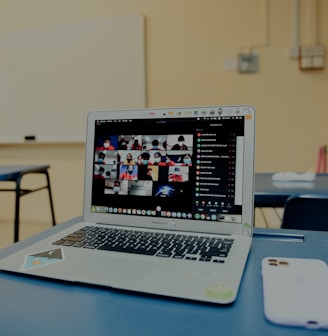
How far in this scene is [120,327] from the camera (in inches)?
15.6

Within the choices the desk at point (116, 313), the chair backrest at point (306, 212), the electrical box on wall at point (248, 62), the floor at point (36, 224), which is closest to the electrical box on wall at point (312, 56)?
the electrical box on wall at point (248, 62)

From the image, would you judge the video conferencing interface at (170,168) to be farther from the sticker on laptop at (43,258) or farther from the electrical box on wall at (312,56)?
the electrical box on wall at (312,56)

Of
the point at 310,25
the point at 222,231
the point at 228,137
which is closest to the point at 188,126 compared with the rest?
the point at 228,137

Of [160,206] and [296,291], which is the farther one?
[160,206]

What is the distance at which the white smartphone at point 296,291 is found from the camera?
0.39 meters

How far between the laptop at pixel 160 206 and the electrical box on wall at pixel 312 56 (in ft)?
7.00

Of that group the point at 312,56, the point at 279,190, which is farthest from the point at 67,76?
the point at 279,190

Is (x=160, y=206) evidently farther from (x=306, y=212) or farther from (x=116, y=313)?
(x=306, y=212)

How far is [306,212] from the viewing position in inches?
43.7

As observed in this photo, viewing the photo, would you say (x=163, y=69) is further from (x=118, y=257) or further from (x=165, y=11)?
(x=118, y=257)

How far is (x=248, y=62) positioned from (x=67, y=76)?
161 cm

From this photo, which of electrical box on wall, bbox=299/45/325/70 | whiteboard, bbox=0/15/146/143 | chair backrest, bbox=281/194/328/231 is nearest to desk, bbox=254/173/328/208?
chair backrest, bbox=281/194/328/231

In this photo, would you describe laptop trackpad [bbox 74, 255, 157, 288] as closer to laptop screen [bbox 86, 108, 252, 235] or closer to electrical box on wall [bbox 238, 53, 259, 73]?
laptop screen [bbox 86, 108, 252, 235]

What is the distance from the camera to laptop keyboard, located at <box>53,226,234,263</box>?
594mm
